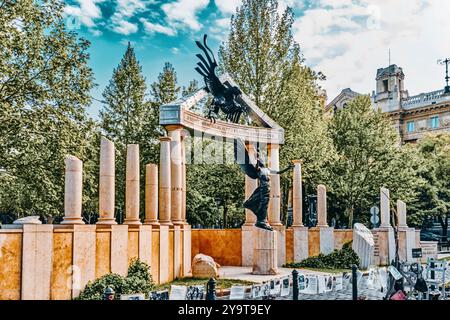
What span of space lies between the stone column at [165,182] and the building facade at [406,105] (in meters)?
43.7

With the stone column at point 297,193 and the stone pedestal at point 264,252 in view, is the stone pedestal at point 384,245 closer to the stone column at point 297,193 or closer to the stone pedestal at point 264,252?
the stone column at point 297,193

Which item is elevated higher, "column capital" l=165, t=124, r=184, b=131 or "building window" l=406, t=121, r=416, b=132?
"building window" l=406, t=121, r=416, b=132

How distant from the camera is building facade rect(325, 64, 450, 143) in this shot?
6500 centimetres

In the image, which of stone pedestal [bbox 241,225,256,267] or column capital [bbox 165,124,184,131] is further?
stone pedestal [bbox 241,225,256,267]

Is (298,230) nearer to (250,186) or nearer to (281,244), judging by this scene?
(281,244)

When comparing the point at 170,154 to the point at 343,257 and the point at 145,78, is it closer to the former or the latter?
the point at 343,257

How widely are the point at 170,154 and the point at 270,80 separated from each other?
13479 millimetres

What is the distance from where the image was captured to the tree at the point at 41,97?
23141 mm

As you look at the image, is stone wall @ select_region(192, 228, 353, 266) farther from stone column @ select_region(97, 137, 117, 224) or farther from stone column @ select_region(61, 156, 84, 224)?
stone column @ select_region(61, 156, 84, 224)

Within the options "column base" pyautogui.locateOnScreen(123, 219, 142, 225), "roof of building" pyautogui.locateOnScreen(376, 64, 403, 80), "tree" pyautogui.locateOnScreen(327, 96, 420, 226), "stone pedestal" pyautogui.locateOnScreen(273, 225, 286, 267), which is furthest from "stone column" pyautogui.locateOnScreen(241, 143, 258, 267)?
"roof of building" pyautogui.locateOnScreen(376, 64, 403, 80)

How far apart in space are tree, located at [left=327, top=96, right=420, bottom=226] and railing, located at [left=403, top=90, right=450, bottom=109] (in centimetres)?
2634

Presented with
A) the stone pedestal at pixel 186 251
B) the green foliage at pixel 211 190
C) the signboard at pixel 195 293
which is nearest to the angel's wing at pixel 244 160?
the stone pedestal at pixel 186 251

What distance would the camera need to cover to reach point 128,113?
41.1m
